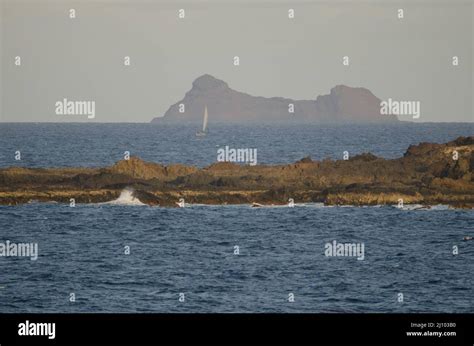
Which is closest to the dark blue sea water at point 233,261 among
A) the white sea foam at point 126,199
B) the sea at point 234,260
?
the sea at point 234,260

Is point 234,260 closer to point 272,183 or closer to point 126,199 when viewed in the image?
point 272,183

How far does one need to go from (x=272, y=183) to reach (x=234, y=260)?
705 inches

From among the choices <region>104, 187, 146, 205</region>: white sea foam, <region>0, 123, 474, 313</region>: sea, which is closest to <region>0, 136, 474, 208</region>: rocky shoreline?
<region>104, 187, 146, 205</region>: white sea foam

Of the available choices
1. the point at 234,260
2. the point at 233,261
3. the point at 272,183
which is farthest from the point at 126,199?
the point at 233,261

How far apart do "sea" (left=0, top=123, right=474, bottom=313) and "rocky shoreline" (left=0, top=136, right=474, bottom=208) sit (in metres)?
0.94

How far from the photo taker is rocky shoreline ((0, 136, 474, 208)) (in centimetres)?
8350

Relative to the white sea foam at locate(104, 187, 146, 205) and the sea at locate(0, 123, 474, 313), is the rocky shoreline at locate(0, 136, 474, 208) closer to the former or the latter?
the white sea foam at locate(104, 187, 146, 205)

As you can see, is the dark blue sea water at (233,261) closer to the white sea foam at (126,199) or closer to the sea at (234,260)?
the sea at (234,260)

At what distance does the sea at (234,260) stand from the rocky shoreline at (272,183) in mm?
943

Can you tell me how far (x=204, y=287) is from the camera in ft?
206
